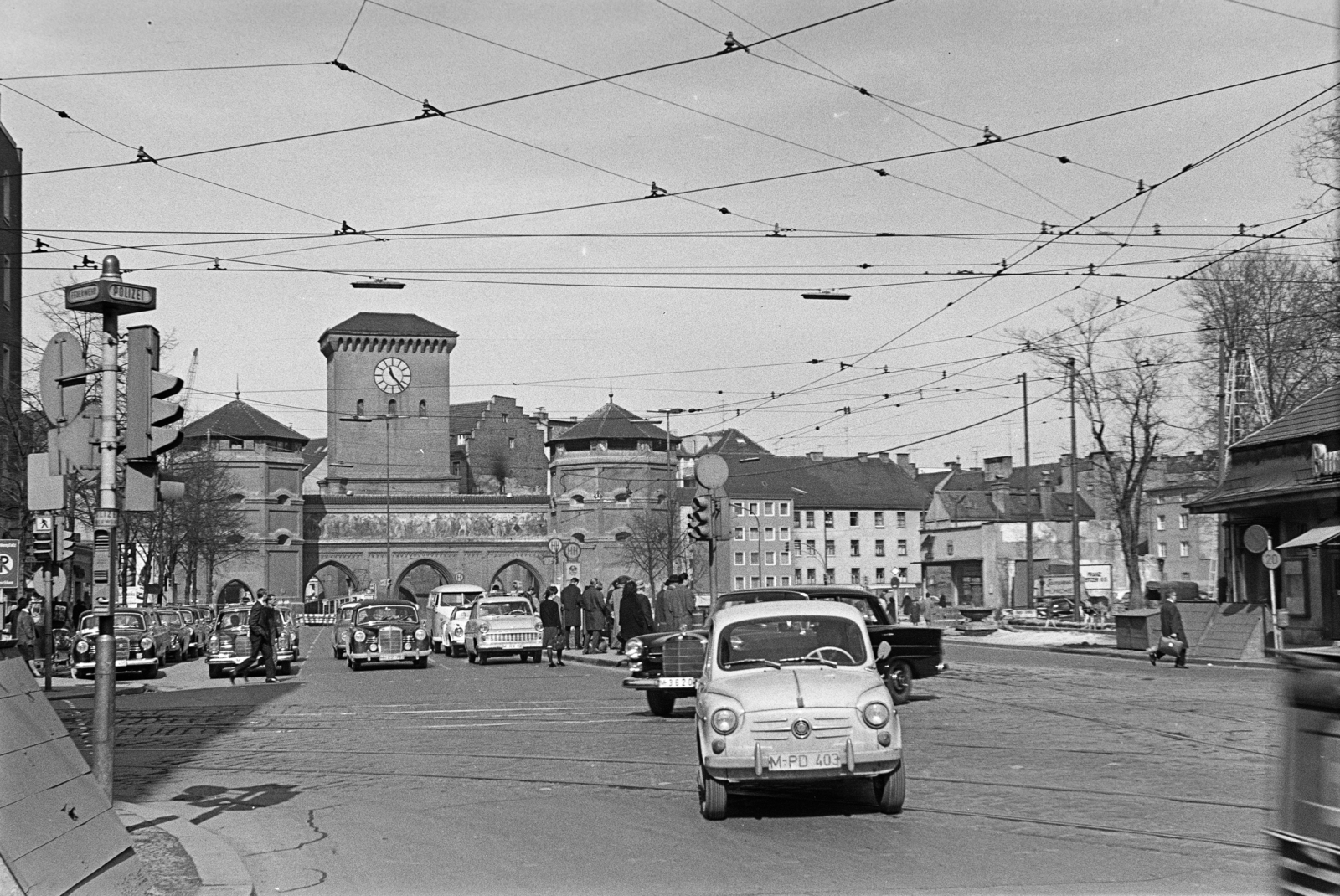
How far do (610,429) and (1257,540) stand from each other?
243 ft

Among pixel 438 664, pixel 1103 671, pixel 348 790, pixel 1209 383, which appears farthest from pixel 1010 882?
pixel 1209 383

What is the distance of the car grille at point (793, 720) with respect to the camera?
10.5 m

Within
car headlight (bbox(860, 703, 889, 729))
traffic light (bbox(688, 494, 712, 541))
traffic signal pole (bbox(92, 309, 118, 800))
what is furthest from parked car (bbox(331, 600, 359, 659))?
car headlight (bbox(860, 703, 889, 729))

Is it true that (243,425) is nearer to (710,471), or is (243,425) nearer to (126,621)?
(126,621)

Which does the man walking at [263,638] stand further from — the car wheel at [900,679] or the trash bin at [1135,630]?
the trash bin at [1135,630]

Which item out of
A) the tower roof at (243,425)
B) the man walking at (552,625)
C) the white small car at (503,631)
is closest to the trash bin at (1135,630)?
the man walking at (552,625)

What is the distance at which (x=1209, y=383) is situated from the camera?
5203 centimetres

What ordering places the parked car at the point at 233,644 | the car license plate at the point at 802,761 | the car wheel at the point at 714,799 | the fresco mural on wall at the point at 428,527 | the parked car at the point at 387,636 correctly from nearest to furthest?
the car license plate at the point at 802,761, the car wheel at the point at 714,799, the parked car at the point at 233,644, the parked car at the point at 387,636, the fresco mural on wall at the point at 428,527

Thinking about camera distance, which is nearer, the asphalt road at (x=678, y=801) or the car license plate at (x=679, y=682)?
the asphalt road at (x=678, y=801)

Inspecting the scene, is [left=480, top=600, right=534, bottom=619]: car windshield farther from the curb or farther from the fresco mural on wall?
the fresco mural on wall

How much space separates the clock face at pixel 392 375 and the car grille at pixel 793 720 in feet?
357

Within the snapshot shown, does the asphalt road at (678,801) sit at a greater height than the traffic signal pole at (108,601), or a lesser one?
lesser

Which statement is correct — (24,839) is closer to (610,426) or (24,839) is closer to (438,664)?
(438,664)

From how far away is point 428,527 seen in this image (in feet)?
343
